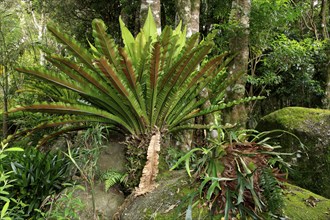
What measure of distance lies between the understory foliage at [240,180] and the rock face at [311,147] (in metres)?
1.34

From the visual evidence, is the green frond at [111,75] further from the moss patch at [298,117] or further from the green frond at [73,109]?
the moss patch at [298,117]

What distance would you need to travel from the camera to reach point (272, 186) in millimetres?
1521

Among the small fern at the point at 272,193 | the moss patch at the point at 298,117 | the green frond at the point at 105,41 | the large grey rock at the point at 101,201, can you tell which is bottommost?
the large grey rock at the point at 101,201

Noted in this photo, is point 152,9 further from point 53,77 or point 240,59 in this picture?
point 53,77

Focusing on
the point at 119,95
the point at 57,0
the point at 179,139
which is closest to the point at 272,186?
the point at 119,95

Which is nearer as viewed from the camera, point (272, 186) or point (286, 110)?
point (272, 186)

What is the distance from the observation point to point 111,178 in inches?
94.6

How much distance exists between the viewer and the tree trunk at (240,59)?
411 cm

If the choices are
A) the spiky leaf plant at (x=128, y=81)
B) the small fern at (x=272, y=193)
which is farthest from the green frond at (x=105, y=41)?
Result: the small fern at (x=272, y=193)

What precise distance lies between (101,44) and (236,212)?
1.61 m

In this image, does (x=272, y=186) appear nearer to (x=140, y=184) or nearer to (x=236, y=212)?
(x=236, y=212)

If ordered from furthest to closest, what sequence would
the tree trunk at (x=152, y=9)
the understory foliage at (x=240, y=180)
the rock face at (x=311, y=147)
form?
the tree trunk at (x=152, y=9) → the rock face at (x=311, y=147) → the understory foliage at (x=240, y=180)

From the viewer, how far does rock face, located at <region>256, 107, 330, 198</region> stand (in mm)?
2908

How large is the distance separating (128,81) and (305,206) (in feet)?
5.38
